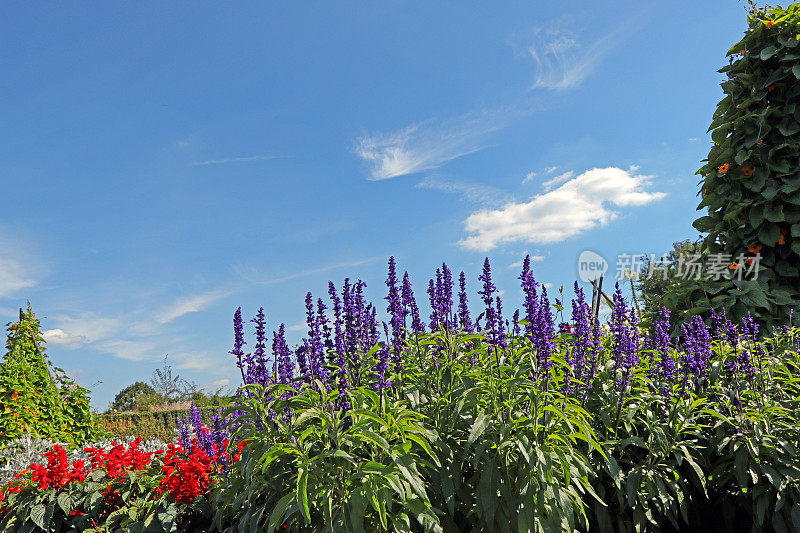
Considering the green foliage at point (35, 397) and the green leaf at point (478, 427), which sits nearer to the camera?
the green leaf at point (478, 427)

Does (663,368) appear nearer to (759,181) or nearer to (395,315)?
(395,315)

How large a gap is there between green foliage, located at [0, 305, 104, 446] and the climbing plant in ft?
25.8

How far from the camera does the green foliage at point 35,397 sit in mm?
6852

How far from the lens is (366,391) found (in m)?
2.82

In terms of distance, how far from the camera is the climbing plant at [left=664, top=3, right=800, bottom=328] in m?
6.29

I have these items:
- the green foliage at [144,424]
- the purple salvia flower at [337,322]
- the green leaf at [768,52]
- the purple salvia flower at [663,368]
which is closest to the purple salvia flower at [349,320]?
the purple salvia flower at [337,322]

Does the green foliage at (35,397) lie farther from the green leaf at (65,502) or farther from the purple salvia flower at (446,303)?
the purple salvia flower at (446,303)

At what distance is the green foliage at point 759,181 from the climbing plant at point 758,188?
11mm

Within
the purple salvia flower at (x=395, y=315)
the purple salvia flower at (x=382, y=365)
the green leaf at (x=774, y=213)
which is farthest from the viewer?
the green leaf at (x=774, y=213)

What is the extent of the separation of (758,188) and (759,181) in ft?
0.36

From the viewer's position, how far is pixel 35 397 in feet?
23.3

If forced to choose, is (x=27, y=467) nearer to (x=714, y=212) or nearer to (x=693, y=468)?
(x=693, y=468)

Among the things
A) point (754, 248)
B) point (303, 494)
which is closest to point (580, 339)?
point (303, 494)

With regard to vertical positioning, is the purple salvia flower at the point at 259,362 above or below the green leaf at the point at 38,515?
above
